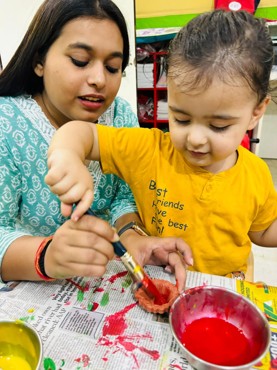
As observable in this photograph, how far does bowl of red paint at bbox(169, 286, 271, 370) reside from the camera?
0.55 metres

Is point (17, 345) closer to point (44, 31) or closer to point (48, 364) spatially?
point (48, 364)

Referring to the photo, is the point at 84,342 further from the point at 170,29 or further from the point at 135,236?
the point at 170,29

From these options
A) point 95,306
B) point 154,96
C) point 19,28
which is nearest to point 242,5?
point 154,96

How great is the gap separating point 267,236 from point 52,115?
32.3 inches

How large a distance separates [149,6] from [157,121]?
1.19 m

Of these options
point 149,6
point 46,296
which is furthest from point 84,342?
point 149,6

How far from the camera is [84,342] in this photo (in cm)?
59

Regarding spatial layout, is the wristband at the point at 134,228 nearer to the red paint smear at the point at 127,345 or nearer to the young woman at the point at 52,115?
the young woman at the point at 52,115

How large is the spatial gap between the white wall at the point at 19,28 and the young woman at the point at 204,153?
226cm

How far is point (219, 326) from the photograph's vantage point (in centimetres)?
62

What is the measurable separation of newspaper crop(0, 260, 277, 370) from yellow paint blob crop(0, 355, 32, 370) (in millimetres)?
32

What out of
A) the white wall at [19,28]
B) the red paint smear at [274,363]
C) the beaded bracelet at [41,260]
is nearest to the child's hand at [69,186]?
the beaded bracelet at [41,260]

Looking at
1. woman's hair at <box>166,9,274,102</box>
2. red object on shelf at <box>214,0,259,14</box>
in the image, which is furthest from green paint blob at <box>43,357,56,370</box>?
red object on shelf at <box>214,0,259,14</box>

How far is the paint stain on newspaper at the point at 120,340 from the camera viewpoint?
57cm
